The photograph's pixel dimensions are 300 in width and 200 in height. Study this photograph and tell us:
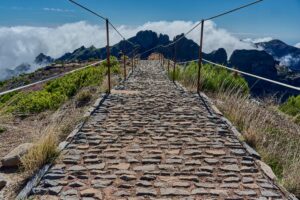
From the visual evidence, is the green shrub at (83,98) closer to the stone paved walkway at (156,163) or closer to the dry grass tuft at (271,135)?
the stone paved walkway at (156,163)

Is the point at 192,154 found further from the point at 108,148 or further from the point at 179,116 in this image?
the point at 179,116

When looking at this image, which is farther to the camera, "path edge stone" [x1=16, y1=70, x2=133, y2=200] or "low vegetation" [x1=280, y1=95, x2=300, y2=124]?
"low vegetation" [x1=280, y1=95, x2=300, y2=124]

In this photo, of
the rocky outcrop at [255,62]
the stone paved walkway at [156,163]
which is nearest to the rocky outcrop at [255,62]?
the rocky outcrop at [255,62]

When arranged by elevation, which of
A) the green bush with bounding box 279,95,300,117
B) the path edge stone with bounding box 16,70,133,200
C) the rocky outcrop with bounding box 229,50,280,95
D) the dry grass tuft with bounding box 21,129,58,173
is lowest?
the rocky outcrop with bounding box 229,50,280,95

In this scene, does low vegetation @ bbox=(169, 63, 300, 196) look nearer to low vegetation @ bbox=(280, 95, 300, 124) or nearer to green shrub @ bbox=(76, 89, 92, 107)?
low vegetation @ bbox=(280, 95, 300, 124)

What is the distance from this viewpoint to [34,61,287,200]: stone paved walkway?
3744mm

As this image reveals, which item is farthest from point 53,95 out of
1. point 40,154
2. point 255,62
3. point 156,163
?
point 255,62

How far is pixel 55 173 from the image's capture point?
411 centimetres

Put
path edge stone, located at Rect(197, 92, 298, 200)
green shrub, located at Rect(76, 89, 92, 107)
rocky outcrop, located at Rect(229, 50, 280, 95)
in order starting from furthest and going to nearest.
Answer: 1. rocky outcrop, located at Rect(229, 50, 280, 95)
2. green shrub, located at Rect(76, 89, 92, 107)
3. path edge stone, located at Rect(197, 92, 298, 200)

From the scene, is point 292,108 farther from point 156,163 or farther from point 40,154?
point 40,154

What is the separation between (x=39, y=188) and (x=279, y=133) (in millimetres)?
4465

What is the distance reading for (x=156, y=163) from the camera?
14.8 feet

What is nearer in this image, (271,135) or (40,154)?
(40,154)

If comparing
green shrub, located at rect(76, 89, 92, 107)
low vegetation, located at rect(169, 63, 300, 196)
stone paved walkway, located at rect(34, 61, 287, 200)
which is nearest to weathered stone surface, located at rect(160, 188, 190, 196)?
stone paved walkway, located at rect(34, 61, 287, 200)
